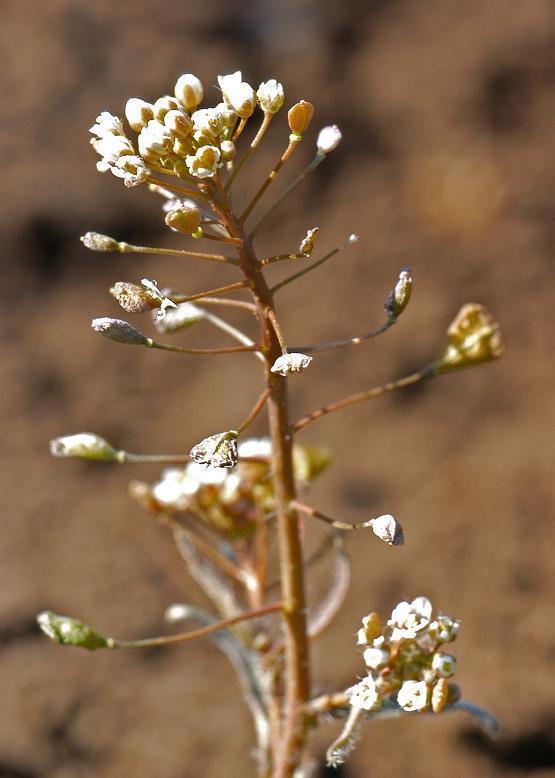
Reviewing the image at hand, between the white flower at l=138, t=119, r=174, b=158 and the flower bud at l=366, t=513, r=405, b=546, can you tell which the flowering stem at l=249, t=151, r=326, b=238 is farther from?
the flower bud at l=366, t=513, r=405, b=546

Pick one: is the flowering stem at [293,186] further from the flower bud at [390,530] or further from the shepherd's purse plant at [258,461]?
the flower bud at [390,530]

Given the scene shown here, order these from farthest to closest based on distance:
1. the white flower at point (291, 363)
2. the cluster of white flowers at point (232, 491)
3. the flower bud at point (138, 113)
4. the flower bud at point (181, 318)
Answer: the cluster of white flowers at point (232, 491)
the flower bud at point (181, 318)
the flower bud at point (138, 113)
the white flower at point (291, 363)

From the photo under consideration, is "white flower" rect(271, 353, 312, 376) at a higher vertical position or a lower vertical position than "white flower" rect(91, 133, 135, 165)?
lower

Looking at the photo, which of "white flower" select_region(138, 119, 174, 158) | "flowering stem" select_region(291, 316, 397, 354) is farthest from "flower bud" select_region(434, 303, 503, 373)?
"white flower" select_region(138, 119, 174, 158)

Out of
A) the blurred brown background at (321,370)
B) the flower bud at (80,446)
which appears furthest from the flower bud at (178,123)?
the blurred brown background at (321,370)

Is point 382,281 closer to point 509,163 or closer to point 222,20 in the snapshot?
point 509,163

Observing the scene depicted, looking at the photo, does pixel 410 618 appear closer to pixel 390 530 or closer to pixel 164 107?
pixel 390 530

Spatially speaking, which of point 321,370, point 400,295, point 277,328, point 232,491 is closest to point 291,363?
point 277,328

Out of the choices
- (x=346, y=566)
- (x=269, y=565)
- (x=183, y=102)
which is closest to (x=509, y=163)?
(x=269, y=565)
